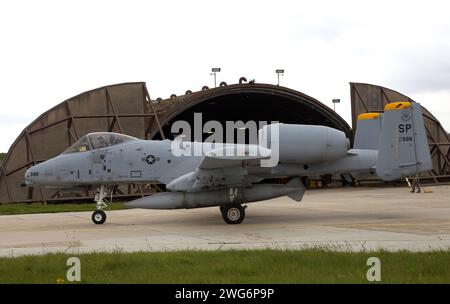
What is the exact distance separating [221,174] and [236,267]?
714 cm

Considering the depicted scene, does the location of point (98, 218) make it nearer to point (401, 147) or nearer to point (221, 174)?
point (221, 174)

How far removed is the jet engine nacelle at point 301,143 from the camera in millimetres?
14805

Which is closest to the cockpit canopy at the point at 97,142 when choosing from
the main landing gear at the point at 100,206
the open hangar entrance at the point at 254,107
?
the main landing gear at the point at 100,206

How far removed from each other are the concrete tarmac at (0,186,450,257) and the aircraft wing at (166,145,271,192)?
116 centimetres

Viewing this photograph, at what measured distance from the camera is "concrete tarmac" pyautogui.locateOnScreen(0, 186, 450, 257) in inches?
395

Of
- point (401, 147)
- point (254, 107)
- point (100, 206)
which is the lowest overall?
point (100, 206)

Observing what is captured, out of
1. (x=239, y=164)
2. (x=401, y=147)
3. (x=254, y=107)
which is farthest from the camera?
(x=254, y=107)

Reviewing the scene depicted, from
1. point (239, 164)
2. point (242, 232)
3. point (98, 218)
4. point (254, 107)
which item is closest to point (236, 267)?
point (242, 232)

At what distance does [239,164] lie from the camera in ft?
46.4

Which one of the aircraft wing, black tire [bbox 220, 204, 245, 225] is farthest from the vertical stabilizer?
black tire [bbox 220, 204, 245, 225]
